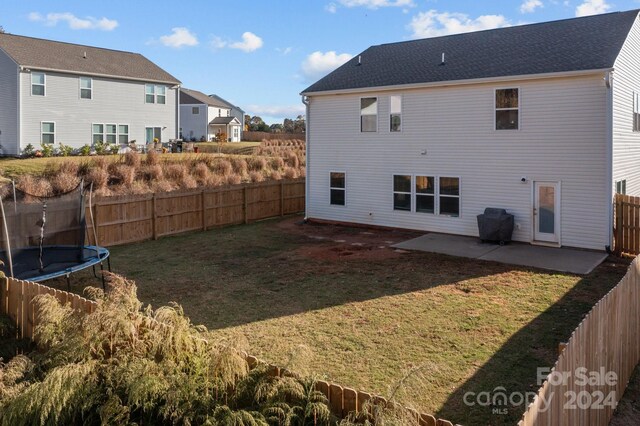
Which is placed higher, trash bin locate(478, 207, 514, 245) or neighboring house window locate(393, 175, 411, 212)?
neighboring house window locate(393, 175, 411, 212)

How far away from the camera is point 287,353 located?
23.5 feet

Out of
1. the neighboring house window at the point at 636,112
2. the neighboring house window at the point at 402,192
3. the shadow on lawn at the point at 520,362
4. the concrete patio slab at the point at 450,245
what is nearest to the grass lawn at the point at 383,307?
the shadow on lawn at the point at 520,362

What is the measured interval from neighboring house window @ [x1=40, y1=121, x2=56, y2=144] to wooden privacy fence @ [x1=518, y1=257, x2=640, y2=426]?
1280 inches

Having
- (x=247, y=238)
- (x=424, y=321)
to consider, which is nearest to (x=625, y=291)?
(x=424, y=321)

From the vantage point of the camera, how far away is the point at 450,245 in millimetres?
14984

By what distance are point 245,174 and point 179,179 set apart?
14.5 ft

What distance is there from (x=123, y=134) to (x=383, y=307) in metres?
30.7

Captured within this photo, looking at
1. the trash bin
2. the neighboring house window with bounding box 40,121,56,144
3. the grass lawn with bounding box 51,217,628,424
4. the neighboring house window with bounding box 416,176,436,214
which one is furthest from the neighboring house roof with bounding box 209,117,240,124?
the trash bin

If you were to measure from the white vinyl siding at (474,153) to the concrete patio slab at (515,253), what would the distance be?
63 cm

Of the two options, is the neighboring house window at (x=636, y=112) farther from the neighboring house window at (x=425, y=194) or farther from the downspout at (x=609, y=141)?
the neighboring house window at (x=425, y=194)

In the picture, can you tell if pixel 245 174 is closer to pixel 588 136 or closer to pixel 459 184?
pixel 459 184

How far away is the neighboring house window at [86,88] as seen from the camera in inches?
1305

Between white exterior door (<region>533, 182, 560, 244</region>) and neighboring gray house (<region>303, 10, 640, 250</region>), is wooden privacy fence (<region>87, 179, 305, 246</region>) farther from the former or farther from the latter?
white exterior door (<region>533, 182, 560, 244</region>)

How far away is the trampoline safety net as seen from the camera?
10242 mm
